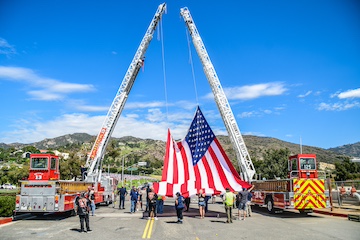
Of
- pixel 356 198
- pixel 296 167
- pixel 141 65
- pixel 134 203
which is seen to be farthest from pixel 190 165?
pixel 141 65

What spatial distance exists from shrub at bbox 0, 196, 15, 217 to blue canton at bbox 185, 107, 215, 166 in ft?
35.4

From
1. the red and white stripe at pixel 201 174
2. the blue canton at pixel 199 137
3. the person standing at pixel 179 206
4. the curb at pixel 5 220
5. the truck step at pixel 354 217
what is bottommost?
the curb at pixel 5 220

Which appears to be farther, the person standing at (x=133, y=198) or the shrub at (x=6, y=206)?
the person standing at (x=133, y=198)

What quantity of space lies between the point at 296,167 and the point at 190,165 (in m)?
7.07

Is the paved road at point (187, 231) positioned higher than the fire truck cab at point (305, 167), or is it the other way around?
the fire truck cab at point (305, 167)

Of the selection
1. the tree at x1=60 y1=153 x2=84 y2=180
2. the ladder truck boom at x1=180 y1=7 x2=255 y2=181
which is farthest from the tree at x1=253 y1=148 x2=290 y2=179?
the tree at x1=60 y1=153 x2=84 y2=180

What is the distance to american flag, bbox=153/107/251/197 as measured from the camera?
19.9 m

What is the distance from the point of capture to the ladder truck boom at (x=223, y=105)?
1226 inches

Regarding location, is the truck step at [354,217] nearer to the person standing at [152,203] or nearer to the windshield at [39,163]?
the person standing at [152,203]

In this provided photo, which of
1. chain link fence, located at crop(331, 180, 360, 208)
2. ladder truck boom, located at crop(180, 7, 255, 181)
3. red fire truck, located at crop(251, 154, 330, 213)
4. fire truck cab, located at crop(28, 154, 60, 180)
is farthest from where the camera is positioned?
ladder truck boom, located at crop(180, 7, 255, 181)

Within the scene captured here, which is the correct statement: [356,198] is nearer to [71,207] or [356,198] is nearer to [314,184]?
[314,184]

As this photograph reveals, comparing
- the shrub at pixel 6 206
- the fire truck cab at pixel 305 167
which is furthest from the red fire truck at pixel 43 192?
the fire truck cab at pixel 305 167

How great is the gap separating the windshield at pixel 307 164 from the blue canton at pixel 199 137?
6.20 meters

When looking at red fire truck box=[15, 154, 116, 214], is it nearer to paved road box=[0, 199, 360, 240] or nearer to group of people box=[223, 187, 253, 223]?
paved road box=[0, 199, 360, 240]
